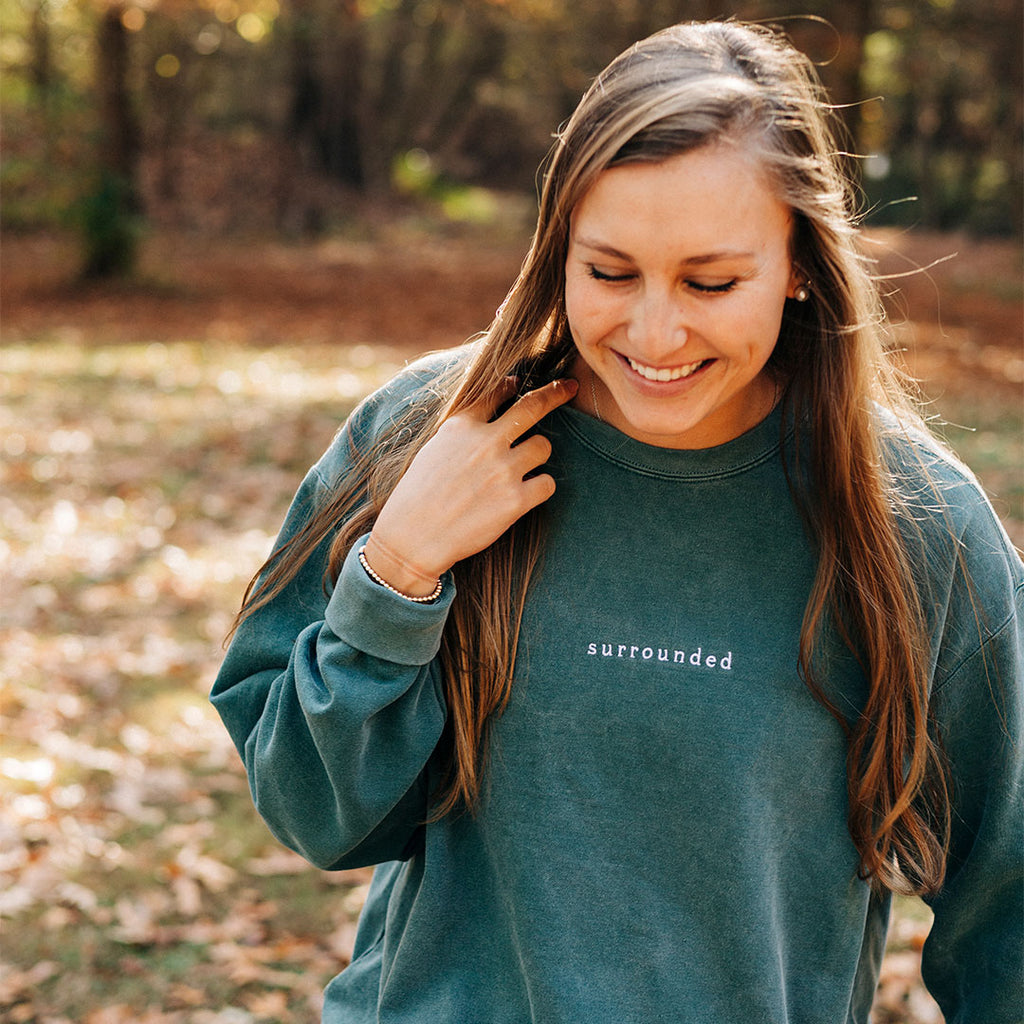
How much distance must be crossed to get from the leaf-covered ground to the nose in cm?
114

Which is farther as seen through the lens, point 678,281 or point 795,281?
point 795,281

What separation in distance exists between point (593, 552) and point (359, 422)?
46 centimetres

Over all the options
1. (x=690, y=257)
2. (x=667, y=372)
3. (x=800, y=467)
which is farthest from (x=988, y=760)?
(x=690, y=257)

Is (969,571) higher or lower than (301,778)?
higher

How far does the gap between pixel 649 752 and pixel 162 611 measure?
5.56m

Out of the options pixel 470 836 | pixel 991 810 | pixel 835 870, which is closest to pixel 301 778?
pixel 470 836

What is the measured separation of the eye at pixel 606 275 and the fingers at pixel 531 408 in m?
0.22

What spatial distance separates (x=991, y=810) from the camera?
1825 mm

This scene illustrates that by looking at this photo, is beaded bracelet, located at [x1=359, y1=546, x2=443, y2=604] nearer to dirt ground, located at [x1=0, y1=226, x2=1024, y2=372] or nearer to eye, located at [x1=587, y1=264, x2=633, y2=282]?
eye, located at [x1=587, y1=264, x2=633, y2=282]

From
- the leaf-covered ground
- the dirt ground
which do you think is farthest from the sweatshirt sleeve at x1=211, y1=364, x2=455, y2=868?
the dirt ground

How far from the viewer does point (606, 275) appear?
165cm

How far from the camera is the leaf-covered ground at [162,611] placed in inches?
166

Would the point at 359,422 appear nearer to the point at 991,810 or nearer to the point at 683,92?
the point at 683,92

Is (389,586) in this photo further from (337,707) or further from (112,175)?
(112,175)
